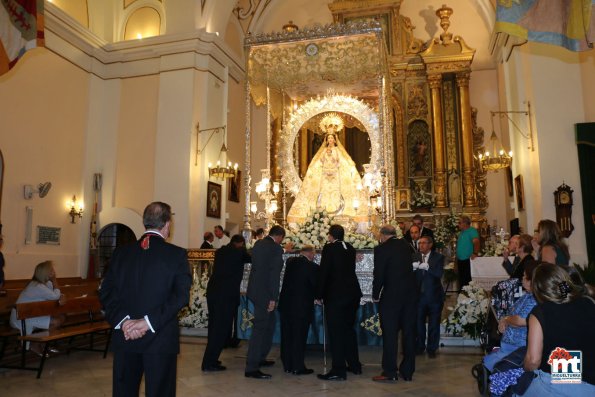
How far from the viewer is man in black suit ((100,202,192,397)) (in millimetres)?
2965

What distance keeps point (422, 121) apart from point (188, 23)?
7.38 m

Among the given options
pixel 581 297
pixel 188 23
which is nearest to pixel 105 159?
pixel 188 23

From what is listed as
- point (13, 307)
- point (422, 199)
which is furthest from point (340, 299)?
point (422, 199)

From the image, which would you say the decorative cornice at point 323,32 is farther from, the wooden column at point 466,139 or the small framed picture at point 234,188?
the wooden column at point 466,139

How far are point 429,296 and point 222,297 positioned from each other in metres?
2.60

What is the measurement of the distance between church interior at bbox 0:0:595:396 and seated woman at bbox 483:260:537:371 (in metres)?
0.97

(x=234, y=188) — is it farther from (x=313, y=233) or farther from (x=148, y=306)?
(x=148, y=306)

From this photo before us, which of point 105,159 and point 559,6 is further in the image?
point 105,159

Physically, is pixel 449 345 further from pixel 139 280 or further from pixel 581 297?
pixel 139 280

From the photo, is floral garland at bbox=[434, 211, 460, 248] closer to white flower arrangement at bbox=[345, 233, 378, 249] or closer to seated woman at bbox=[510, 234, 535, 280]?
white flower arrangement at bbox=[345, 233, 378, 249]

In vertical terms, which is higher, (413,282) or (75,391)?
(413,282)

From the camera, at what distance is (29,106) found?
10.4m

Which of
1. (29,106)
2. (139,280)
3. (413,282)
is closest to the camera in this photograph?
(139,280)

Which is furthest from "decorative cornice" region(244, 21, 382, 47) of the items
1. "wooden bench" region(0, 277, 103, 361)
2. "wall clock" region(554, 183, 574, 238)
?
"wooden bench" region(0, 277, 103, 361)
